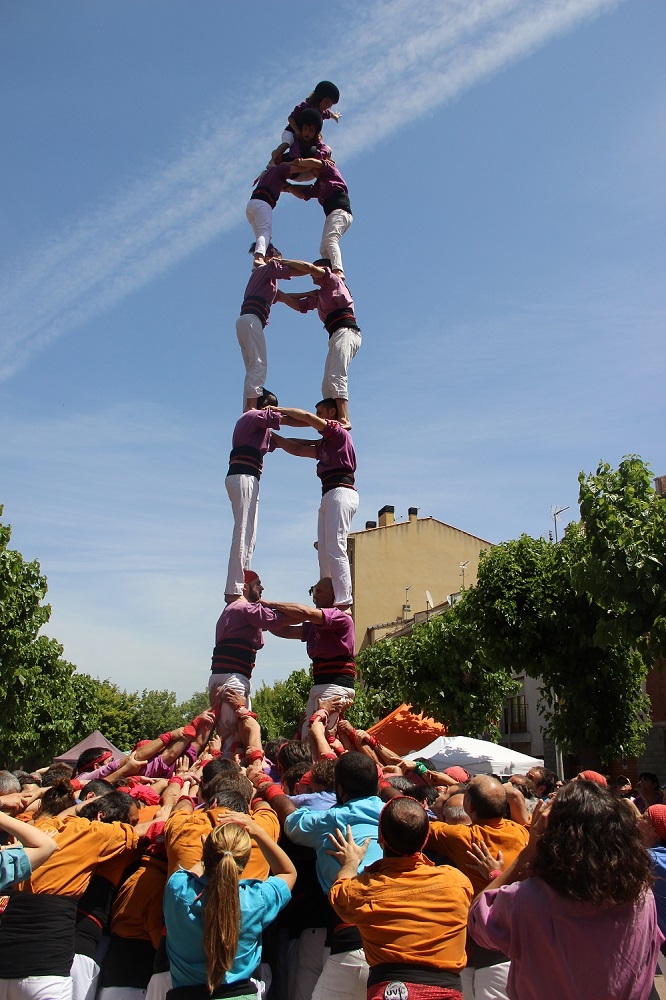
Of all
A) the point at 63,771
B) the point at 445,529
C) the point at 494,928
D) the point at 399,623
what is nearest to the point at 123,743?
the point at 399,623

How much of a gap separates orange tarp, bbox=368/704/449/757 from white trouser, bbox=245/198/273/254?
7.55 m

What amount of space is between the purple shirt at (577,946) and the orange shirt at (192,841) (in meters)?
1.43

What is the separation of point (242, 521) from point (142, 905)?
5650mm

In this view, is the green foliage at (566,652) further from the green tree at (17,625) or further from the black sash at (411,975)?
Answer: the black sash at (411,975)

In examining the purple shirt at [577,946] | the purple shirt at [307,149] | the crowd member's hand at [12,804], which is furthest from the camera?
the purple shirt at [307,149]

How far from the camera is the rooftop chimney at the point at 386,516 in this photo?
42094mm

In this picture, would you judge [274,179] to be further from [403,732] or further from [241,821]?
[241,821]

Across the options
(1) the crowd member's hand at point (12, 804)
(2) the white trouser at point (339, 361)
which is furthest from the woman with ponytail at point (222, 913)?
(2) the white trouser at point (339, 361)

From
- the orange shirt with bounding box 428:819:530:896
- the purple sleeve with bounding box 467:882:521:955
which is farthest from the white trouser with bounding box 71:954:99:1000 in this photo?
the purple sleeve with bounding box 467:882:521:955

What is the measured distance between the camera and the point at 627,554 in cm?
1096

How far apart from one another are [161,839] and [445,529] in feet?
121

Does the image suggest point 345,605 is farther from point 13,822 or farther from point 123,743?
point 123,743

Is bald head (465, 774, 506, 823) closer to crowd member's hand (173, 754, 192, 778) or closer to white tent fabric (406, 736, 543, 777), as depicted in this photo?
crowd member's hand (173, 754, 192, 778)

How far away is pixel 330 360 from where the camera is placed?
→ 33.5ft
